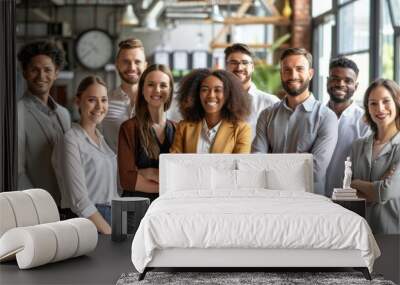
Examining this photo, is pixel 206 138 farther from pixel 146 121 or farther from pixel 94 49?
pixel 94 49

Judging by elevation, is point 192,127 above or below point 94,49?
below

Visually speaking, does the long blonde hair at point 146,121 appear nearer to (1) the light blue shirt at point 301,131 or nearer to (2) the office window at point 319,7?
(1) the light blue shirt at point 301,131

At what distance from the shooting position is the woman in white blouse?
8.16 m

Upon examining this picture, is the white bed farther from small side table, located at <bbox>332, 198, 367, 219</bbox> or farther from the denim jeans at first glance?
the denim jeans

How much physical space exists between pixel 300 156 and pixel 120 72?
204cm

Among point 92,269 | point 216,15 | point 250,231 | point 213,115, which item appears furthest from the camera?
point 216,15

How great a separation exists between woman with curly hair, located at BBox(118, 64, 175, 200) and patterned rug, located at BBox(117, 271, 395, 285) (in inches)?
83.1

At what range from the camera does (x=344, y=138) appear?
8016 mm

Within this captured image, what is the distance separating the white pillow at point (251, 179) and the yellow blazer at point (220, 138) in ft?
2.06

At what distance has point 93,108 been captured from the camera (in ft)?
26.9

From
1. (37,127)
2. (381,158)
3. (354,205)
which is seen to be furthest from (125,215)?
(381,158)

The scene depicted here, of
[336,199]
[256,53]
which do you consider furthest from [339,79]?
[336,199]

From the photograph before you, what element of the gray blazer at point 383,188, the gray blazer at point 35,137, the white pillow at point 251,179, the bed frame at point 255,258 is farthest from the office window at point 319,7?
the bed frame at point 255,258

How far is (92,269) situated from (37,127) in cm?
261
